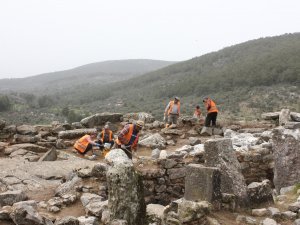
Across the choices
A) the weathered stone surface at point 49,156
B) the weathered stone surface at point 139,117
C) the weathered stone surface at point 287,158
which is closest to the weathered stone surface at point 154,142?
the weathered stone surface at point 49,156

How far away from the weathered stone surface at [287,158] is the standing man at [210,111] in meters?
6.50

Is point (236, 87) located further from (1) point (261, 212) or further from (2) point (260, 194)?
(1) point (261, 212)

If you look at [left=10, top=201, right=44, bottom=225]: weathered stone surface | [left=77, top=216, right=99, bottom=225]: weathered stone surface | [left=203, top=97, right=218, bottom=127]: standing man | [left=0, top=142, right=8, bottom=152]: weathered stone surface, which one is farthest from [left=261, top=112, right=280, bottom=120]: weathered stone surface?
[left=10, top=201, right=44, bottom=225]: weathered stone surface

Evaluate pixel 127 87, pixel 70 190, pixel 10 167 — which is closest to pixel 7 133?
pixel 10 167

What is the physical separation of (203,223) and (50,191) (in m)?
4.76

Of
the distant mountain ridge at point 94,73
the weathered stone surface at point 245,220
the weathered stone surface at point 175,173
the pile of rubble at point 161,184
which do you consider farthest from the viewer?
the distant mountain ridge at point 94,73

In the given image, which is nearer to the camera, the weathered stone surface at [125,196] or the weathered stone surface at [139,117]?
the weathered stone surface at [125,196]

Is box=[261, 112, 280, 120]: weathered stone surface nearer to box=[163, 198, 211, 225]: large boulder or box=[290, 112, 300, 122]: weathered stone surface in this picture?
box=[290, 112, 300, 122]: weathered stone surface

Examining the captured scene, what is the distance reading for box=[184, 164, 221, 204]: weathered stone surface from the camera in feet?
23.7

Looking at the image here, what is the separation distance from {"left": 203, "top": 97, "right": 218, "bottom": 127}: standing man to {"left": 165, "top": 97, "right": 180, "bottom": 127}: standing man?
148 cm

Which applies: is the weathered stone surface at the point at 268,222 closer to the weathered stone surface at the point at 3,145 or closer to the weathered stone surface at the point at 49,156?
the weathered stone surface at the point at 49,156

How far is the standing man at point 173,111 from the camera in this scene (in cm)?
1761

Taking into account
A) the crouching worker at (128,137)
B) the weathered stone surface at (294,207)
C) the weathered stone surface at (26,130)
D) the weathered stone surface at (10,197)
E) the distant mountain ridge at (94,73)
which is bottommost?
the weathered stone surface at (294,207)

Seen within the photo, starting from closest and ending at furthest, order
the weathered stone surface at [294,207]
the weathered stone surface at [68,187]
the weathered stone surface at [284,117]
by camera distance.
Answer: the weathered stone surface at [294,207]
the weathered stone surface at [68,187]
the weathered stone surface at [284,117]
